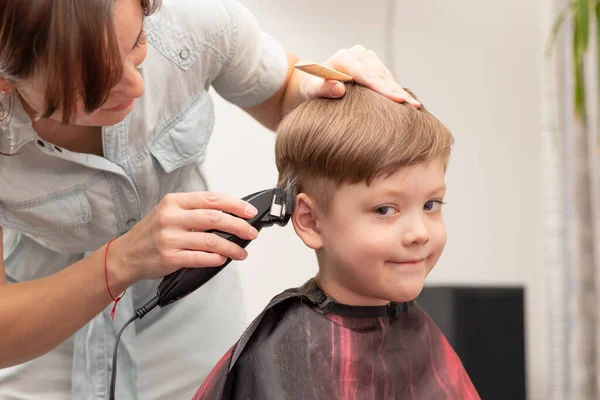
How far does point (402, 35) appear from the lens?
96.2 inches

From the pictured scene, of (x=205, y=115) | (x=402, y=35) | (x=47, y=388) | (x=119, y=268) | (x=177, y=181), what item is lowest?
(x=47, y=388)

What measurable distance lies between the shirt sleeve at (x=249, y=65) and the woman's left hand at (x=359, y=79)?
14 centimetres

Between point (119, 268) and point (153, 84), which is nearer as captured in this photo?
point (119, 268)

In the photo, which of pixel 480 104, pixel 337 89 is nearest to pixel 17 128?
pixel 337 89

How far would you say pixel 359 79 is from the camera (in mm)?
1102

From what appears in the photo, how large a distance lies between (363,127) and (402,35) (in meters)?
1.54

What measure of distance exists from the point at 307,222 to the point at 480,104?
167 centimetres

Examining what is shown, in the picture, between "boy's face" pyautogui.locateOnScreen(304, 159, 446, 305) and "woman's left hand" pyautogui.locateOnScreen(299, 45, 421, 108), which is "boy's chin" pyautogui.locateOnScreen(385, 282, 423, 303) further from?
"woman's left hand" pyautogui.locateOnScreen(299, 45, 421, 108)

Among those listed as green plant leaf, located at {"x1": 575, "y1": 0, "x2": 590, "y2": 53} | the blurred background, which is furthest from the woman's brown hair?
green plant leaf, located at {"x1": 575, "y1": 0, "x2": 590, "y2": 53}

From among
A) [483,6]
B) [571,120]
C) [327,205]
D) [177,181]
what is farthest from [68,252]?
[483,6]

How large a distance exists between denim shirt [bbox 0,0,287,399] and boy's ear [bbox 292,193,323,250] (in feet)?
0.93

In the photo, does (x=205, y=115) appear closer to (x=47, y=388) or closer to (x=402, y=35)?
(x=47, y=388)

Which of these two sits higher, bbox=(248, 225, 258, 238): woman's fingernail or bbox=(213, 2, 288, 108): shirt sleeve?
bbox=(213, 2, 288, 108): shirt sleeve

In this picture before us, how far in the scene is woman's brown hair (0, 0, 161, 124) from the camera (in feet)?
2.66
